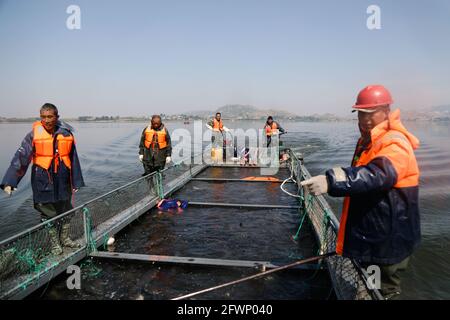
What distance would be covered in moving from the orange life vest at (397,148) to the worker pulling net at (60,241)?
3.98 metres

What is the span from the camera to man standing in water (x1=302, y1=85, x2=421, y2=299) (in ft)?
7.66

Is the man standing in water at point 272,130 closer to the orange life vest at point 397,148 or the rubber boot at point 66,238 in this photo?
the rubber boot at point 66,238

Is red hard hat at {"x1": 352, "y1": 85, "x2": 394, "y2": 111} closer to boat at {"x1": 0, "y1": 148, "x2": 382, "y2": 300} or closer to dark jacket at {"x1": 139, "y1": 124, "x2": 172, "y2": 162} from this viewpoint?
boat at {"x1": 0, "y1": 148, "x2": 382, "y2": 300}

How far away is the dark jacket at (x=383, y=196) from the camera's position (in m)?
2.33

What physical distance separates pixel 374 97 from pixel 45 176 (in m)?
4.45

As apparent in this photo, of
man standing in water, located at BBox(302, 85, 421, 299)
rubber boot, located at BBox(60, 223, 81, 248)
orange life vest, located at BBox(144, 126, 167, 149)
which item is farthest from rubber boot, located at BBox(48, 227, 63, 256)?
orange life vest, located at BBox(144, 126, 167, 149)

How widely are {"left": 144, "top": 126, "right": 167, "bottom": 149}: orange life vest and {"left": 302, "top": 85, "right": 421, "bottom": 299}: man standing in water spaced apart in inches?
241

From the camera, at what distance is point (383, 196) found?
2506 mm

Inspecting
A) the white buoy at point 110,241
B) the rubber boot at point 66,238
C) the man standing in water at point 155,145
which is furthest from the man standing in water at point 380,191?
the man standing in water at point 155,145

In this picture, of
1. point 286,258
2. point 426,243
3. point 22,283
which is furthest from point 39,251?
point 426,243

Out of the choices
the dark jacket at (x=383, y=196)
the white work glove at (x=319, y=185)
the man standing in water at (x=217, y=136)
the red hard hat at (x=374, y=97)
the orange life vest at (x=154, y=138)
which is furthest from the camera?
the man standing in water at (x=217, y=136)

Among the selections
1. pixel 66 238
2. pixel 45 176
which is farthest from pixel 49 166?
pixel 66 238

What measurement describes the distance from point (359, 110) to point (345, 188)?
824 millimetres
